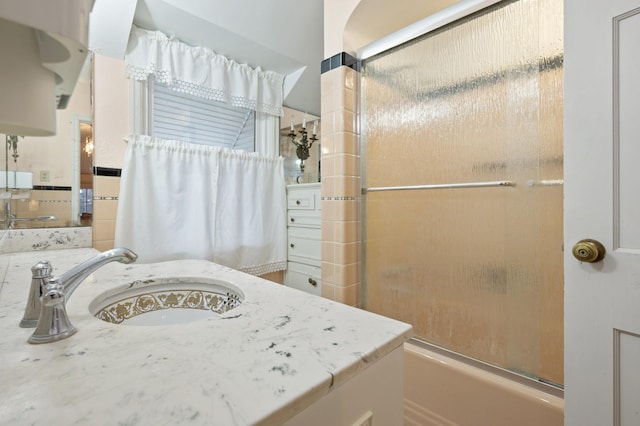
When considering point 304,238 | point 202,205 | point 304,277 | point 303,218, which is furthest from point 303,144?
point 304,277

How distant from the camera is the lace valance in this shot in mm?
1662

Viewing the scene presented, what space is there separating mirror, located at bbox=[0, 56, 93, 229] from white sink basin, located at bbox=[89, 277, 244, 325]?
64 centimetres

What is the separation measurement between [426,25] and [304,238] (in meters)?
1.46

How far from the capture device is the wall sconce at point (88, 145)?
1.48 metres

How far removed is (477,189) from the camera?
4.11 ft

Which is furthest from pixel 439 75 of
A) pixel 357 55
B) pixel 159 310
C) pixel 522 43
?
pixel 159 310

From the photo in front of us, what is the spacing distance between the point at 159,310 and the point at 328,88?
4.56ft

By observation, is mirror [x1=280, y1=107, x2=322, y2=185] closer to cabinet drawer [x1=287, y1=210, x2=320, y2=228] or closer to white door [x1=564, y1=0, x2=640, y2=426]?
cabinet drawer [x1=287, y1=210, x2=320, y2=228]

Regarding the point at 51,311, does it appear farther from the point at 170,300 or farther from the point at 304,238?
the point at 304,238

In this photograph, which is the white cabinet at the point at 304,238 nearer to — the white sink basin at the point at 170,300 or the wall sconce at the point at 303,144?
the wall sconce at the point at 303,144

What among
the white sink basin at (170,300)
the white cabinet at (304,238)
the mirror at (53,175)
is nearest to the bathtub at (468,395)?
the white cabinet at (304,238)

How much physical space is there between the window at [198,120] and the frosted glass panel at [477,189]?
3.74ft

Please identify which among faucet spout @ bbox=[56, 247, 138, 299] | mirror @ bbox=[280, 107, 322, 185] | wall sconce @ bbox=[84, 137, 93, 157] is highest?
mirror @ bbox=[280, 107, 322, 185]

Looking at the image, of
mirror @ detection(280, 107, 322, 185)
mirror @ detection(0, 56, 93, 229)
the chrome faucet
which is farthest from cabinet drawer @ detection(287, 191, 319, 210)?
the chrome faucet
